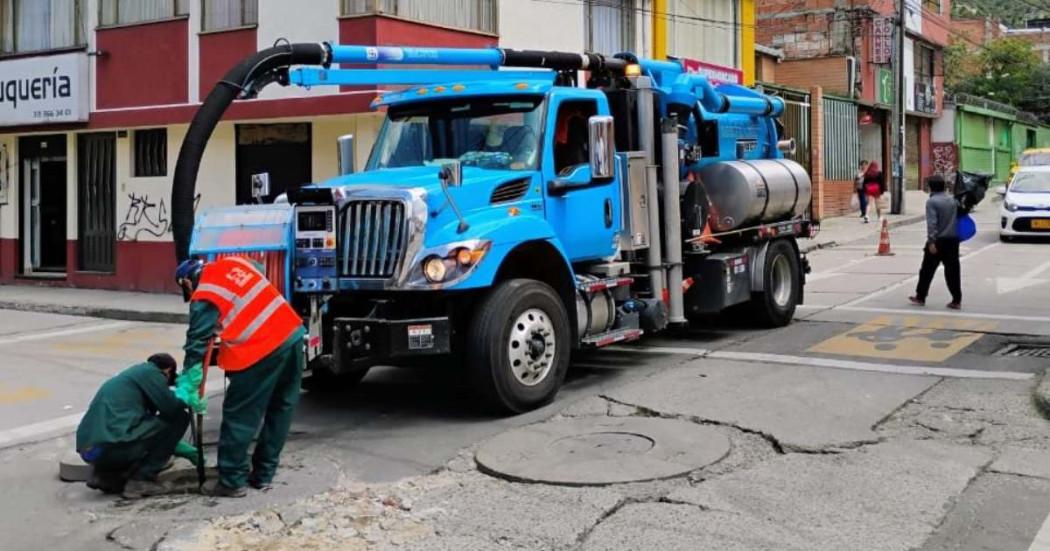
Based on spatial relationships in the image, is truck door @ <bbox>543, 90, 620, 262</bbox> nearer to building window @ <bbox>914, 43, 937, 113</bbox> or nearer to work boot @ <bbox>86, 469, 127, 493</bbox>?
work boot @ <bbox>86, 469, 127, 493</bbox>

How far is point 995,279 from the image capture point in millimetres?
16453

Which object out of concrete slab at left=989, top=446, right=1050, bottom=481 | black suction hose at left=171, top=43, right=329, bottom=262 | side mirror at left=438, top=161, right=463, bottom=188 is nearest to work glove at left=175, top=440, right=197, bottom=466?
black suction hose at left=171, top=43, right=329, bottom=262

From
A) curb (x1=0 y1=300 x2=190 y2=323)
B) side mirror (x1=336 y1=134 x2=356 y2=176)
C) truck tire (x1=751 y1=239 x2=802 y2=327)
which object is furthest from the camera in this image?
curb (x1=0 y1=300 x2=190 y2=323)

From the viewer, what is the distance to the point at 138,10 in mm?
18203

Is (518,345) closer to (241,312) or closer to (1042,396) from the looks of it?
(241,312)

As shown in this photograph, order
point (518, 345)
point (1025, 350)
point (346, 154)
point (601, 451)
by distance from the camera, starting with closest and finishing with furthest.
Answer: point (601, 451), point (518, 345), point (346, 154), point (1025, 350)

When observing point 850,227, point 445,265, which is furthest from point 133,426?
point 850,227

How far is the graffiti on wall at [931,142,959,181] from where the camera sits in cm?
4591

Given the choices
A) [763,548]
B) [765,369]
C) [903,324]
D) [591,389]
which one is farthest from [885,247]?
[763,548]

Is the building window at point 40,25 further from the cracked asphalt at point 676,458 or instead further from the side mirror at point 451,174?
the side mirror at point 451,174

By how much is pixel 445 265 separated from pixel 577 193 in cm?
189

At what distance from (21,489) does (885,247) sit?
→ 18.2m

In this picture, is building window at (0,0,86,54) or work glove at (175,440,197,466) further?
building window at (0,0,86,54)

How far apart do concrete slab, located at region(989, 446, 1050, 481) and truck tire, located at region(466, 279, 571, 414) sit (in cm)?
328
